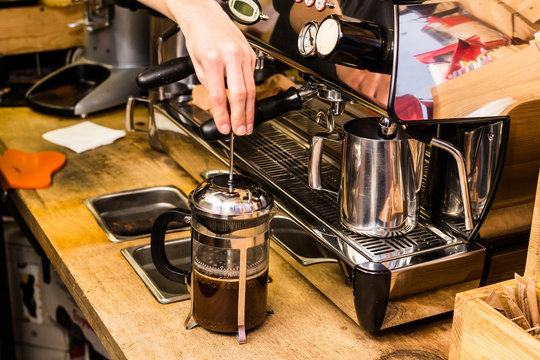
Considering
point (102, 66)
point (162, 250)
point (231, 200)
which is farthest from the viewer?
point (102, 66)

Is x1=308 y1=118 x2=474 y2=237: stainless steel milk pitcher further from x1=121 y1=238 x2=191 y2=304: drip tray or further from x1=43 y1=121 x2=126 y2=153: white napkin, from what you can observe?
x1=43 y1=121 x2=126 y2=153: white napkin

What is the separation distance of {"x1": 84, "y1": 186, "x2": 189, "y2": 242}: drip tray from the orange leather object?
144 millimetres

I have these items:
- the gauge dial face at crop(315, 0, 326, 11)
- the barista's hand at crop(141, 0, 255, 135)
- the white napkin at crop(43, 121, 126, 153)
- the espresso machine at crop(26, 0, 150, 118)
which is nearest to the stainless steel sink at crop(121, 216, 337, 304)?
the barista's hand at crop(141, 0, 255, 135)

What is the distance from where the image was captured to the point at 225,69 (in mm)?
954

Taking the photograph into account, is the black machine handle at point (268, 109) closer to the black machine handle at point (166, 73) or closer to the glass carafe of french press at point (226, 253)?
the glass carafe of french press at point (226, 253)

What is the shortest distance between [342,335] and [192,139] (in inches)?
22.7

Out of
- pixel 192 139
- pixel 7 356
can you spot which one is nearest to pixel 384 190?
pixel 192 139

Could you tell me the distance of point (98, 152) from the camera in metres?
1.67

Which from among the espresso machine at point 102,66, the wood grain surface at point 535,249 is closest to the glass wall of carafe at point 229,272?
the wood grain surface at point 535,249

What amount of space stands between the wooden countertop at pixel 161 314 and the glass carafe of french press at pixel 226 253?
4 centimetres

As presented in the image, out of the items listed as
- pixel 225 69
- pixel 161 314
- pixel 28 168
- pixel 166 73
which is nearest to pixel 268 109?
pixel 225 69

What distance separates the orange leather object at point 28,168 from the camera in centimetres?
149

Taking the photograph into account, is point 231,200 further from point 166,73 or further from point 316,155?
point 166,73

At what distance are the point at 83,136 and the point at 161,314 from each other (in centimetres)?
77
